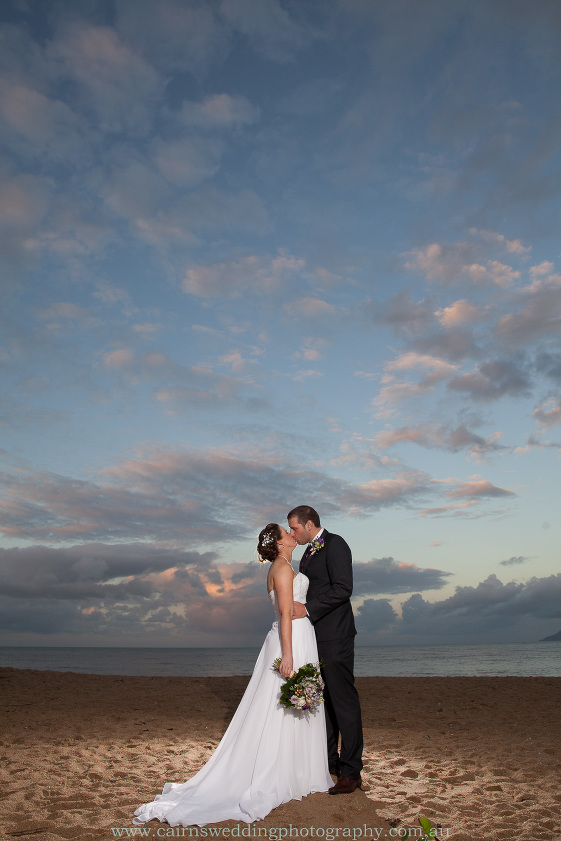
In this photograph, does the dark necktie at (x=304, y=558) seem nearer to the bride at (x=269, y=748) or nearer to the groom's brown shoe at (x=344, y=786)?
the bride at (x=269, y=748)

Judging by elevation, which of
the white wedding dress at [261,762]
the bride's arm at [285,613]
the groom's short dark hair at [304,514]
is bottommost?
the white wedding dress at [261,762]

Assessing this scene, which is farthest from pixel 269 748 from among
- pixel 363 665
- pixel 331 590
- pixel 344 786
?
pixel 363 665

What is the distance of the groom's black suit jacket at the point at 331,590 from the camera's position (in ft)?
16.0

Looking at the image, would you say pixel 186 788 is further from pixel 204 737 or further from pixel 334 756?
pixel 204 737

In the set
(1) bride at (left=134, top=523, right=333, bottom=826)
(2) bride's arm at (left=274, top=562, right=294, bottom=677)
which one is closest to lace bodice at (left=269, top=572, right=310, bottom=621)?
(1) bride at (left=134, top=523, right=333, bottom=826)

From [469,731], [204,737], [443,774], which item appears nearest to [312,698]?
[443,774]

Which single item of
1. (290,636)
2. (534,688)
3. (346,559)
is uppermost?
(346,559)

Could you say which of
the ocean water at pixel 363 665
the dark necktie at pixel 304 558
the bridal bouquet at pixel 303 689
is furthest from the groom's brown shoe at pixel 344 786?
the ocean water at pixel 363 665

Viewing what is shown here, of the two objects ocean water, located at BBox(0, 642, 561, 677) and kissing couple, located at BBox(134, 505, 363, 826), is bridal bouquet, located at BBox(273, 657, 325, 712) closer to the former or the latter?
kissing couple, located at BBox(134, 505, 363, 826)

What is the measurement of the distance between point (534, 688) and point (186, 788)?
12.1m

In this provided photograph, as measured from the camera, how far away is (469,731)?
8.14m

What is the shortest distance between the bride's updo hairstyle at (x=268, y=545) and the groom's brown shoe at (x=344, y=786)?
1.97m

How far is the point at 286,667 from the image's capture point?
14.8 feet

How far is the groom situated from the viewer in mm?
4832
